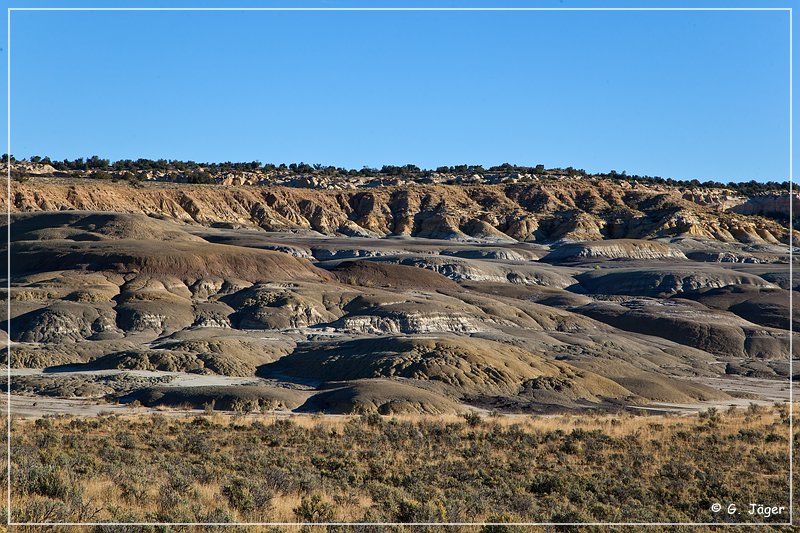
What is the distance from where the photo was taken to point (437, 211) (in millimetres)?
123938

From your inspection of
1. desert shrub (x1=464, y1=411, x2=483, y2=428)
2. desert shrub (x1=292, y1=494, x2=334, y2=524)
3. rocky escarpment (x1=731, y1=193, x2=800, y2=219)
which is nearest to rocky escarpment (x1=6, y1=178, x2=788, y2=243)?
rocky escarpment (x1=731, y1=193, x2=800, y2=219)

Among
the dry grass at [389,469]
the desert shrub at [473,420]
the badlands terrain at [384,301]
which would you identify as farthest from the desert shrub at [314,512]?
the badlands terrain at [384,301]

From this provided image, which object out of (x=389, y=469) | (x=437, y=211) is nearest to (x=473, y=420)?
(x=389, y=469)

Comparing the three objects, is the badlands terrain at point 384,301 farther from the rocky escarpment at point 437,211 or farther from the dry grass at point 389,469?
the dry grass at point 389,469

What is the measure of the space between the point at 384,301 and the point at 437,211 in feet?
200

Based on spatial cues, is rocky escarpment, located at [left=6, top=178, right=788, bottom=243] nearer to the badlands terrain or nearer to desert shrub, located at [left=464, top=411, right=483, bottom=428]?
the badlands terrain

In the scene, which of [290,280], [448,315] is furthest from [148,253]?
[448,315]

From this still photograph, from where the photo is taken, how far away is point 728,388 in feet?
164

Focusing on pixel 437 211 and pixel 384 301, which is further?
pixel 437 211

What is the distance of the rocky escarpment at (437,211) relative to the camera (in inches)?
4341

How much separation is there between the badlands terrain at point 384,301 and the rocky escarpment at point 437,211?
31 centimetres

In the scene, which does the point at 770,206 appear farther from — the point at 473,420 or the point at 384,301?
the point at 473,420

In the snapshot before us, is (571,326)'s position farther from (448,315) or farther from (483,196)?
(483,196)

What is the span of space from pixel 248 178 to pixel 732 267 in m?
64.4
